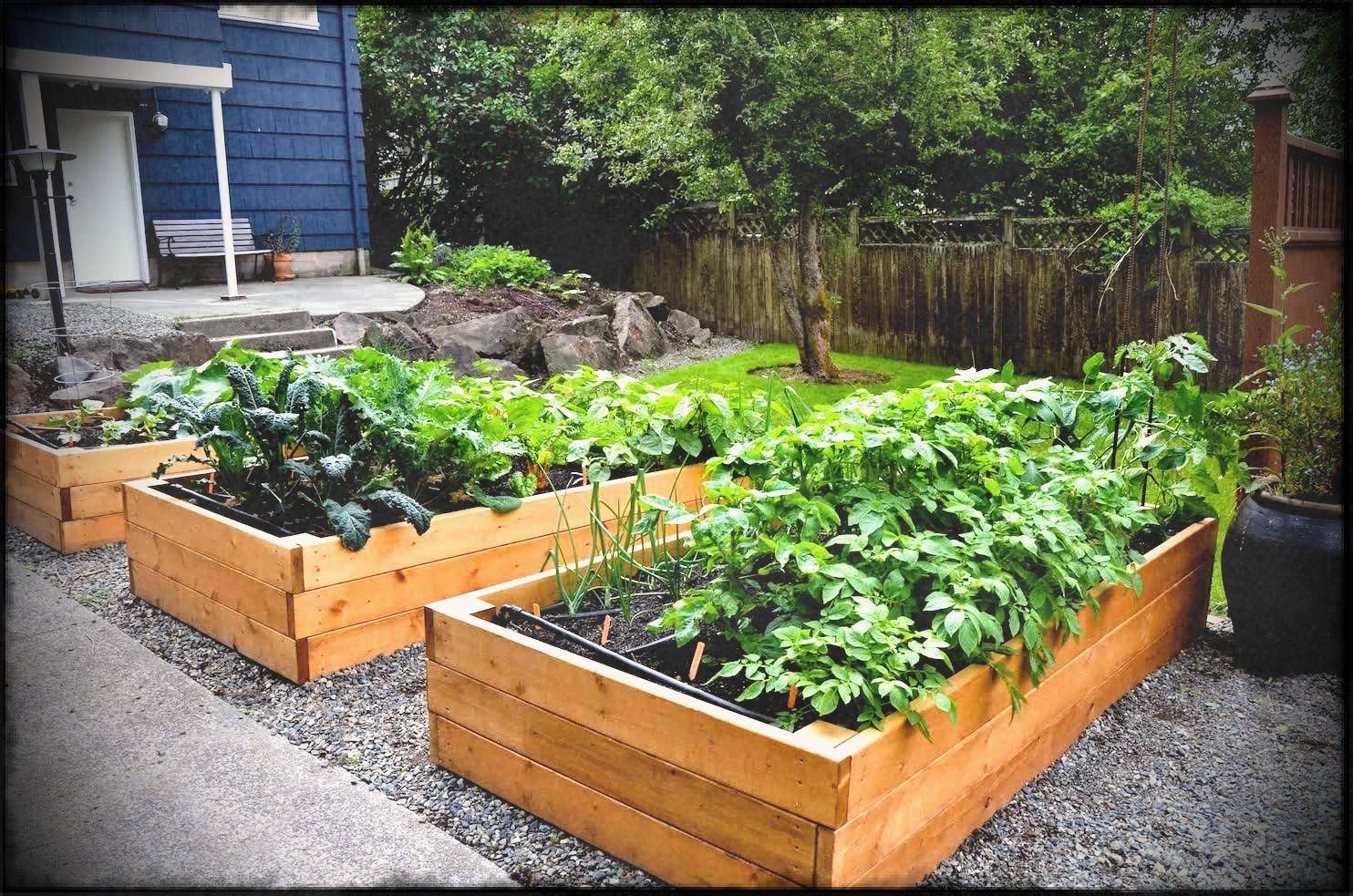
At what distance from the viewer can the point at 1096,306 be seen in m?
7.68

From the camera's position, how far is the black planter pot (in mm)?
2957

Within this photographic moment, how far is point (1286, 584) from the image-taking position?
9.86 ft

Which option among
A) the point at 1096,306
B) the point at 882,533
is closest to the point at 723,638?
the point at 882,533

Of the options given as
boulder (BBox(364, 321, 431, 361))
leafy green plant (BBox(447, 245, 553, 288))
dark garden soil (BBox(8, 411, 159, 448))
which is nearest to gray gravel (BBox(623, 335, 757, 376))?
leafy green plant (BBox(447, 245, 553, 288))

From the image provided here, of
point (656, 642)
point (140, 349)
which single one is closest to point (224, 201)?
point (140, 349)

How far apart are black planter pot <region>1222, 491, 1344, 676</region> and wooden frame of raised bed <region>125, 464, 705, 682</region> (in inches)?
68.2

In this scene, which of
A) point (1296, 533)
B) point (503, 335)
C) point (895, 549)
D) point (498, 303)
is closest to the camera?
point (895, 549)

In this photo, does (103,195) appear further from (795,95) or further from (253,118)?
(795,95)

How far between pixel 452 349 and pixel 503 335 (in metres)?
0.46

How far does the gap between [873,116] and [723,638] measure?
17.1 ft

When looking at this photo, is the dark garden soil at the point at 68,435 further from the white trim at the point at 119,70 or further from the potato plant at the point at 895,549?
the white trim at the point at 119,70

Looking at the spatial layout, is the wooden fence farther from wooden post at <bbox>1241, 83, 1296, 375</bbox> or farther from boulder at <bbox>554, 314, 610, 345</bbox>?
wooden post at <bbox>1241, 83, 1296, 375</bbox>

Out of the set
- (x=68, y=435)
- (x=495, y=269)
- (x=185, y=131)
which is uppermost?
(x=185, y=131)

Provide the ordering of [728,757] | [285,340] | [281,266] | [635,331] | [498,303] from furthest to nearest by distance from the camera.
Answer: [281,266] < [635,331] < [498,303] < [285,340] < [728,757]
